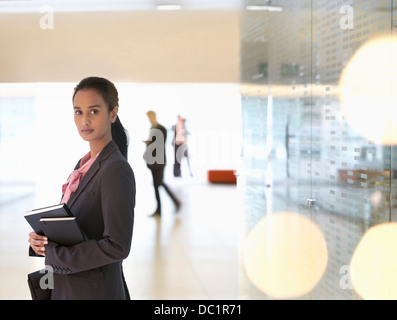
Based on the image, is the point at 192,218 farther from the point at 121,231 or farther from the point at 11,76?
the point at 121,231

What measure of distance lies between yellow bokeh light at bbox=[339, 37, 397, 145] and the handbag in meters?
1.28

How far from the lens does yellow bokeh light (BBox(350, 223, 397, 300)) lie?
188cm

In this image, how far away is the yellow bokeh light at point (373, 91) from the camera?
6.21 ft

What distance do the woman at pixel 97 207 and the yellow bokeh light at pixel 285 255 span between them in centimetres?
124

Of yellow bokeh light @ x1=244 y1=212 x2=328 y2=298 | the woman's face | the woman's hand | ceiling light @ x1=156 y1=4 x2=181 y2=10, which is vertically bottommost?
yellow bokeh light @ x1=244 y1=212 x2=328 y2=298

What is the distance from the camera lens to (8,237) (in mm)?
5867

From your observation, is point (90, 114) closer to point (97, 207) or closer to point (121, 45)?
point (97, 207)

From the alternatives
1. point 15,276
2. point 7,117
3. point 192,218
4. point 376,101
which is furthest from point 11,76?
point 376,101

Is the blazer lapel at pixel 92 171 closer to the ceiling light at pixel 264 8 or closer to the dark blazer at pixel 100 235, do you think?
the dark blazer at pixel 100 235

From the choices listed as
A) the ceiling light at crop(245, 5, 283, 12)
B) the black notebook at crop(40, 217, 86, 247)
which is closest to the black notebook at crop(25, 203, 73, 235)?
the black notebook at crop(40, 217, 86, 247)

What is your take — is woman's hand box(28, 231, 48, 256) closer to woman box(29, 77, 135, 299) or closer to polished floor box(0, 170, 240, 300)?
woman box(29, 77, 135, 299)

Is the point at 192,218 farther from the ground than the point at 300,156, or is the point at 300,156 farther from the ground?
the point at 300,156

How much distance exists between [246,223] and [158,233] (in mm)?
2585

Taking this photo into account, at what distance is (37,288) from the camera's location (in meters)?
1.69
